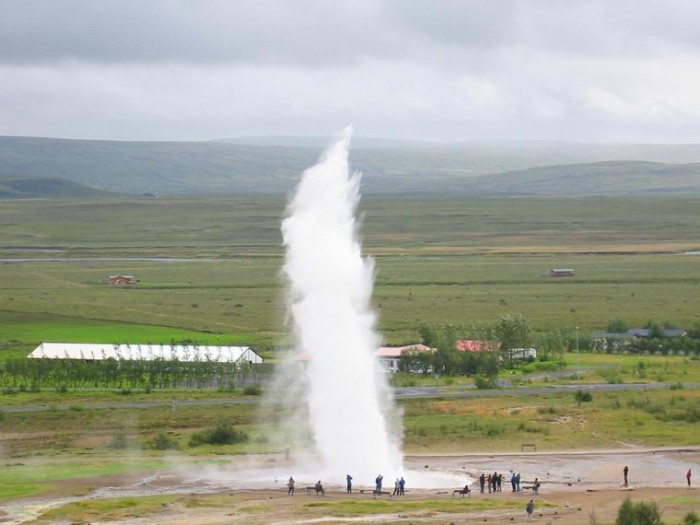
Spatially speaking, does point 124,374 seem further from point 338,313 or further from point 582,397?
point 338,313

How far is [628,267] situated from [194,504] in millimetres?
120010

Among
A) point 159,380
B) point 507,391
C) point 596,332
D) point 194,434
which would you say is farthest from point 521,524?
point 596,332

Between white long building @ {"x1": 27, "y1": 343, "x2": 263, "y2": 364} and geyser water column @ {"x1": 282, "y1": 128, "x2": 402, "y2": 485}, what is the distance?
28.5m

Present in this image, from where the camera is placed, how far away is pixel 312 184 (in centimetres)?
4894

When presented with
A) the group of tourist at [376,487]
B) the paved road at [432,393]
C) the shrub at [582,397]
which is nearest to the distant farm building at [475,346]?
the paved road at [432,393]

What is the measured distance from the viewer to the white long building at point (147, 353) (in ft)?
257

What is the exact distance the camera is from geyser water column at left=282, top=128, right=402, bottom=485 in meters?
48.3

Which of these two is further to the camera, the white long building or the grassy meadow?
the white long building

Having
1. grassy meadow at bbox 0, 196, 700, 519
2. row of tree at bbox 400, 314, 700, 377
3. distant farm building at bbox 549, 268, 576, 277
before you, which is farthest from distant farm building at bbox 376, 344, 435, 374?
distant farm building at bbox 549, 268, 576, 277

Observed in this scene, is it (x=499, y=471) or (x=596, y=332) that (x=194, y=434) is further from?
(x=596, y=332)

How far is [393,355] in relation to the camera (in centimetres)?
8112

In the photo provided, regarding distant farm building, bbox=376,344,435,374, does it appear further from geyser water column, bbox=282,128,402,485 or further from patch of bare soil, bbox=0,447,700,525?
geyser water column, bbox=282,128,402,485

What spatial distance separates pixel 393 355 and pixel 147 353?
14322mm

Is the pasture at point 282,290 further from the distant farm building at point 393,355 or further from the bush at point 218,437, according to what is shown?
the bush at point 218,437
